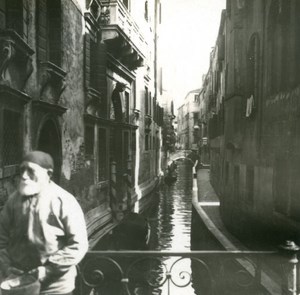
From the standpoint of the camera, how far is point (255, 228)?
7656 mm

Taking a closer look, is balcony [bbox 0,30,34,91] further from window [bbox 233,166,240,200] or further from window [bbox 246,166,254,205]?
window [bbox 233,166,240,200]

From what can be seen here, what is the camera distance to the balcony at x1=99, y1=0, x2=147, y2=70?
941 cm

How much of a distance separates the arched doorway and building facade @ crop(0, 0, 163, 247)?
0.05 feet

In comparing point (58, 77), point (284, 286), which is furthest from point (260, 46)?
point (284, 286)

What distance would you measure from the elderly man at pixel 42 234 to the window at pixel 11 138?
7.18 feet

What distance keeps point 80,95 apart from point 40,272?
5932 millimetres

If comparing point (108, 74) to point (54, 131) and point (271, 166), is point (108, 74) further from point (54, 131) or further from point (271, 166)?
point (271, 166)

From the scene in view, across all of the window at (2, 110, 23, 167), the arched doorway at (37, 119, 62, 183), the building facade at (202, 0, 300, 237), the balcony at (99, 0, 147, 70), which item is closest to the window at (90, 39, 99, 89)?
the balcony at (99, 0, 147, 70)

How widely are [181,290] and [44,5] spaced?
577 centimetres

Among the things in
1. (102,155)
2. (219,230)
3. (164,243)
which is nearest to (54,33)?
(102,155)

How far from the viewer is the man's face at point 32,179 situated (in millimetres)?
2367

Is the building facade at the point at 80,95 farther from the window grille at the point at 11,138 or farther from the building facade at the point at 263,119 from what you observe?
the building facade at the point at 263,119

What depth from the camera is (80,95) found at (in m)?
7.93

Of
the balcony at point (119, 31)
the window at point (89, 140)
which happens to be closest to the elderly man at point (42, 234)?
the window at point (89, 140)
